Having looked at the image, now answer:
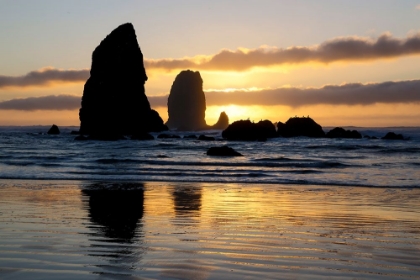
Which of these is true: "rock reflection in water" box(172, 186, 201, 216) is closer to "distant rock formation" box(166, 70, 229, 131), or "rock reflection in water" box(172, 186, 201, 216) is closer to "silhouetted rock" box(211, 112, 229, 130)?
"silhouetted rock" box(211, 112, 229, 130)

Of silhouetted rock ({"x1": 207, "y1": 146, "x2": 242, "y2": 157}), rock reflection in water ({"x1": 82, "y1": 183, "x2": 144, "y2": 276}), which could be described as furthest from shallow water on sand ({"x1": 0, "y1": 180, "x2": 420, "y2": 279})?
silhouetted rock ({"x1": 207, "y1": 146, "x2": 242, "y2": 157})

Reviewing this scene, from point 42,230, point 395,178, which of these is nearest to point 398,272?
point 42,230

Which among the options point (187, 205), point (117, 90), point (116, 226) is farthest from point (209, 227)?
point (117, 90)

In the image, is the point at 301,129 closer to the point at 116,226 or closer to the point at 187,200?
the point at 187,200

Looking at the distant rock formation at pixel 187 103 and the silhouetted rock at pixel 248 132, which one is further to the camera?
the distant rock formation at pixel 187 103

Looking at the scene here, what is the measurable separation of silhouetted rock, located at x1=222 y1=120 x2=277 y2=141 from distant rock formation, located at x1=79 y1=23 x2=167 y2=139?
30.3 meters

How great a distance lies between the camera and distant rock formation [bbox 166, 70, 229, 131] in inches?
6683

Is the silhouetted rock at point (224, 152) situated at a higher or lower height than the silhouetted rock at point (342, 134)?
lower

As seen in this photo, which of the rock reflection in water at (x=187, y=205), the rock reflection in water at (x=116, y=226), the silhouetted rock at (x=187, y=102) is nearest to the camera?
the rock reflection in water at (x=116, y=226)

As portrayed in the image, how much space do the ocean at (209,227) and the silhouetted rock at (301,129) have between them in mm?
43388

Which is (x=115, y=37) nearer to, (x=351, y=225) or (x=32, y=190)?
(x=32, y=190)

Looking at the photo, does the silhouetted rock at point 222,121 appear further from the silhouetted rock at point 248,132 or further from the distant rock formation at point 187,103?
the silhouetted rock at point 248,132

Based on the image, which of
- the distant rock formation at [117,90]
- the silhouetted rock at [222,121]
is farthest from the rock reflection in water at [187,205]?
the silhouetted rock at [222,121]

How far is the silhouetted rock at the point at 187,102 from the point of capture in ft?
557
